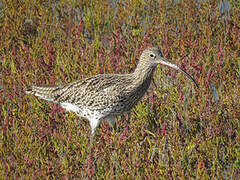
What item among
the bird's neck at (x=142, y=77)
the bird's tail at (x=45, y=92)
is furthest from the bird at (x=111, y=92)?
the bird's tail at (x=45, y=92)

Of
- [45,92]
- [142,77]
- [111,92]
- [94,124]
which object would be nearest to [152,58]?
[142,77]

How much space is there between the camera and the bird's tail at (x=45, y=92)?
5031 mm

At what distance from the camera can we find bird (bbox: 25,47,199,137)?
4.67 metres

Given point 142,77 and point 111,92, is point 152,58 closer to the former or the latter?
point 142,77

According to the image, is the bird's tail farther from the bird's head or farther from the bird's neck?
the bird's head

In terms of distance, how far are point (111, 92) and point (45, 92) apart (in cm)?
81

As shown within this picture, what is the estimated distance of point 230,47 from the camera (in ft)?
21.2

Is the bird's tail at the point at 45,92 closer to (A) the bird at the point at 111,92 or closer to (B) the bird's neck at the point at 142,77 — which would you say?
(A) the bird at the point at 111,92

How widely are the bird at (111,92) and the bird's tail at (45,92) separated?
169 mm

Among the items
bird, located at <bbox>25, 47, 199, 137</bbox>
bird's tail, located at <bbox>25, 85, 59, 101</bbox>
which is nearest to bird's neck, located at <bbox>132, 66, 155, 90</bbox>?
bird, located at <bbox>25, 47, 199, 137</bbox>

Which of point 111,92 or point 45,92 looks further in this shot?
point 45,92

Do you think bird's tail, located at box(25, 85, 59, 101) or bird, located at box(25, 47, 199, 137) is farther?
bird's tail, located at box(25, 85, 59, 101)

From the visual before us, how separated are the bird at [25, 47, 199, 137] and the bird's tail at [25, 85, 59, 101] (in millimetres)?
169

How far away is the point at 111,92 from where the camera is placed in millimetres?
4688
